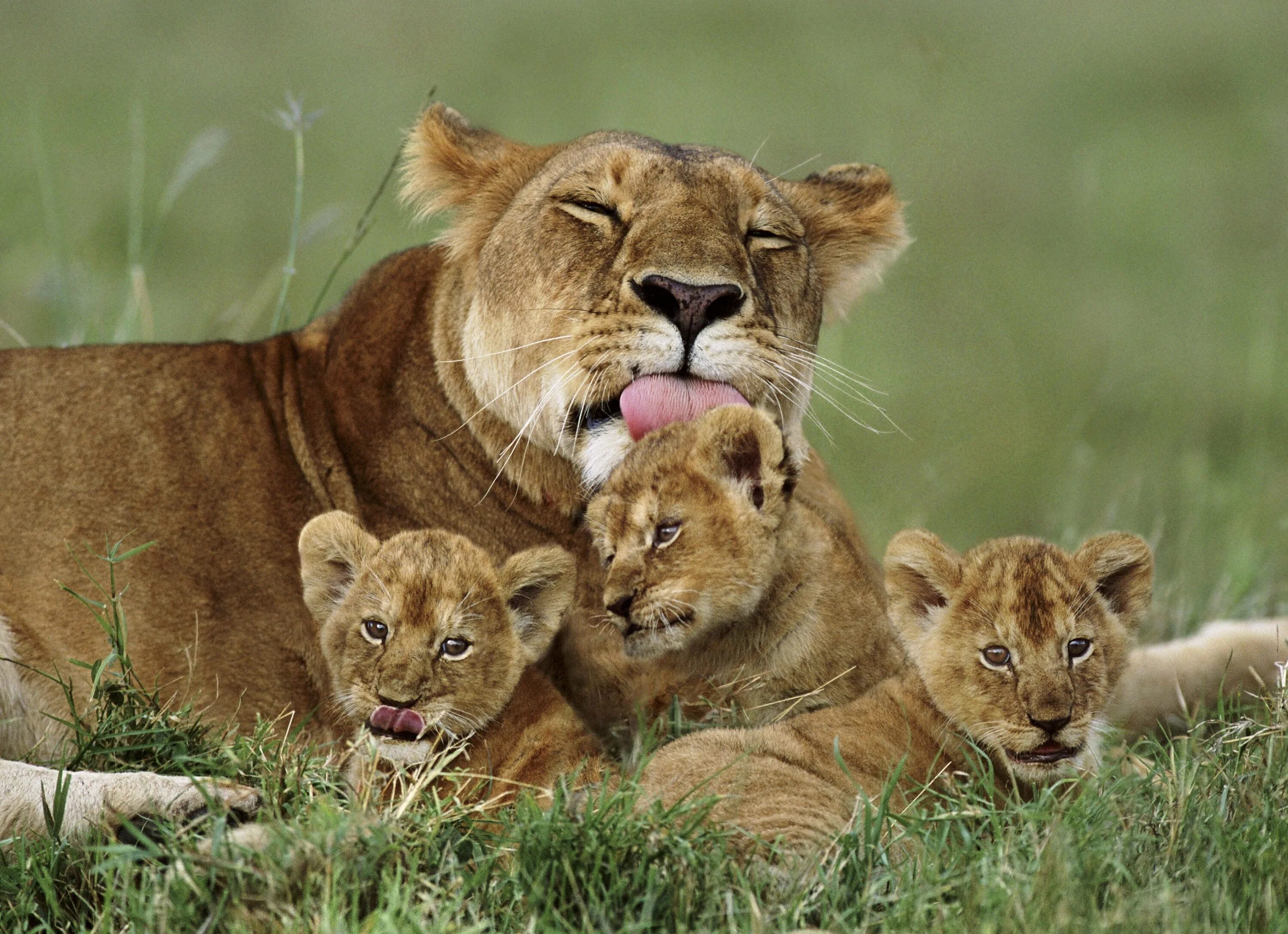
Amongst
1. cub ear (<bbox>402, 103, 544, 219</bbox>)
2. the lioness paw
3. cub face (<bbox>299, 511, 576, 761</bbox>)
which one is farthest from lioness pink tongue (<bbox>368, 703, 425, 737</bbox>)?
cub ear (<bbox>402, 103, 544, 219</bbox>)

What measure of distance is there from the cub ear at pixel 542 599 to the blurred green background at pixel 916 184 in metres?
2.65

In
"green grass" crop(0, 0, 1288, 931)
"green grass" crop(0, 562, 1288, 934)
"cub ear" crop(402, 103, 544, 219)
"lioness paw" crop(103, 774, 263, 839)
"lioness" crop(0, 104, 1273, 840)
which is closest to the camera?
"green grass" crop(0, 562, 1288, 934)

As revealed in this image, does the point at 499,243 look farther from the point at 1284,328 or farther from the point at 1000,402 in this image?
the point at 1284,328

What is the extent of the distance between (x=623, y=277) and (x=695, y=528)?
737 millimetres

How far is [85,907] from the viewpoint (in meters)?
3.67

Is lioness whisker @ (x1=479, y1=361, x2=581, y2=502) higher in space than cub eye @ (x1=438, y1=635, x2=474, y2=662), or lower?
higher

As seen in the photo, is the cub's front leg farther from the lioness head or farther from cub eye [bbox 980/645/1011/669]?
cub eye [bbox 980/645/1011/669]

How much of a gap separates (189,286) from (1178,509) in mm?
6258

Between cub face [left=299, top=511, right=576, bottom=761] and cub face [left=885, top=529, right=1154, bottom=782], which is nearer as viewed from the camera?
cub face [left=885, top=529, right=1154, bottom=782]

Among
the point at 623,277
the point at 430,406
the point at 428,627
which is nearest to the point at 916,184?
the point at 430,406

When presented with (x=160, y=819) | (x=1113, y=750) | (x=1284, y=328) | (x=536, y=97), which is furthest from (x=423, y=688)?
(x=536, y=97)

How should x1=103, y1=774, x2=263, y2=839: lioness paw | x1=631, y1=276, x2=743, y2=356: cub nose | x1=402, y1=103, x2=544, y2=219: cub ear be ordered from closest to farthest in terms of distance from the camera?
x1=103, y1=774, x2=263, y2=839: lioness paw
x1=631, y1=276, x2=743, y2=356: cub nose
x1=402, y1=103, x2=544, y2=219: cub ear

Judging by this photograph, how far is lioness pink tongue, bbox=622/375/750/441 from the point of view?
4.28 m

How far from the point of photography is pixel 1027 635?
12.7 ft
